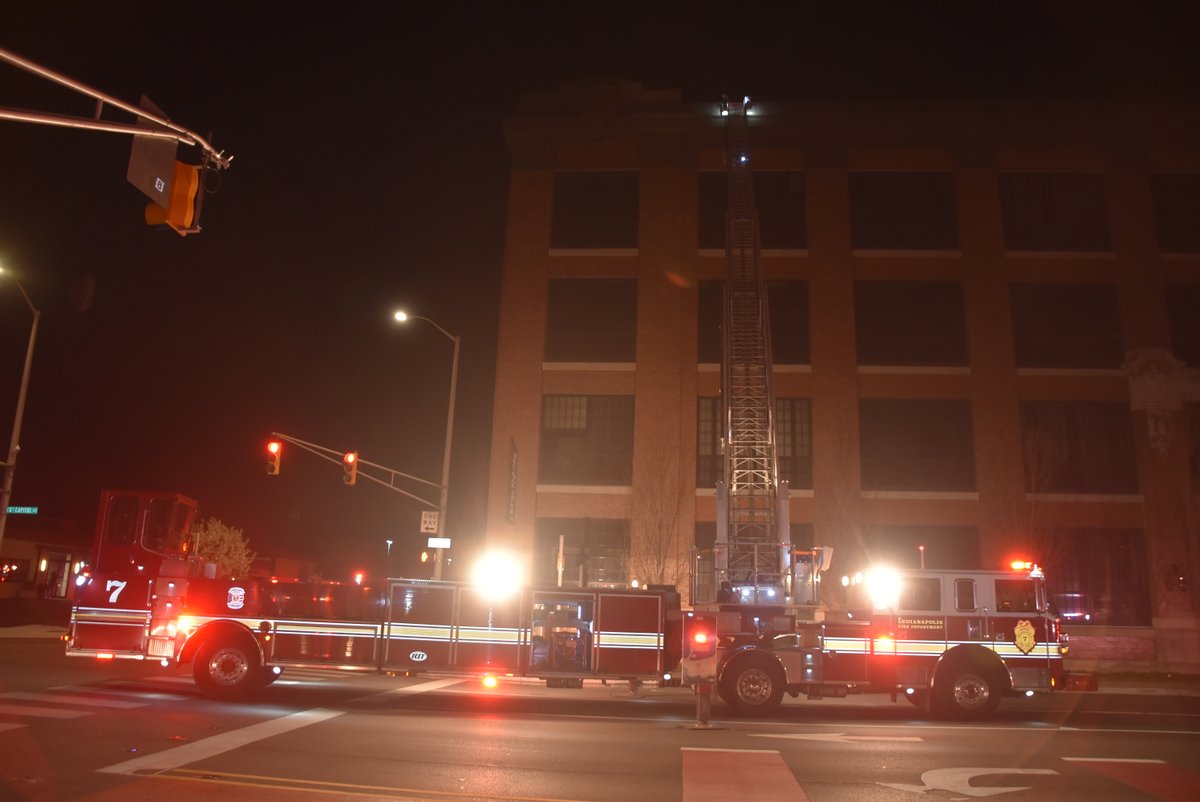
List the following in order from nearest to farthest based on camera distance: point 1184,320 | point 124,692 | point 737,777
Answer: point 737,777 < point 124,692 < point 1184,320

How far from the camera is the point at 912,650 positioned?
51.8ft

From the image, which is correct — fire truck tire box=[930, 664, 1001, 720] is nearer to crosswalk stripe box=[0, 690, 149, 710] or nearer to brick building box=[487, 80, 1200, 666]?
crosswalk stripe box=[0, 690, 149, 710]

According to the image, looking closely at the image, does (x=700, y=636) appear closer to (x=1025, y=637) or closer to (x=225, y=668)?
(x=1025, y=637)

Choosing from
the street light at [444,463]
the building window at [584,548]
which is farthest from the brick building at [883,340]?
the street light at [444,463]

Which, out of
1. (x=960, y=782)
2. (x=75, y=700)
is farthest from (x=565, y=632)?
(x=75, y=700)

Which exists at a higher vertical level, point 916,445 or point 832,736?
point 916,445

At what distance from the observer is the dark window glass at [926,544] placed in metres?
32.2

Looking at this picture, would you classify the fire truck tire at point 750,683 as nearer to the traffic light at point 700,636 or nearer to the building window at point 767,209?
the traffic light at point 700,636

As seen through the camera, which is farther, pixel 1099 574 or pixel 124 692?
pixel 1099 574

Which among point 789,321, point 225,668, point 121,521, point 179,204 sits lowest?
point 225,668

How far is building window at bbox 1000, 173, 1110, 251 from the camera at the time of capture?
1393 inches

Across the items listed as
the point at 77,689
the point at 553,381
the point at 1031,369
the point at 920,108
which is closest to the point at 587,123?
the point at 553,381

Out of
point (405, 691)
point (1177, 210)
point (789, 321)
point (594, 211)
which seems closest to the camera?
point (405, 691)

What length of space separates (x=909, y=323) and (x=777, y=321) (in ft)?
17.2
